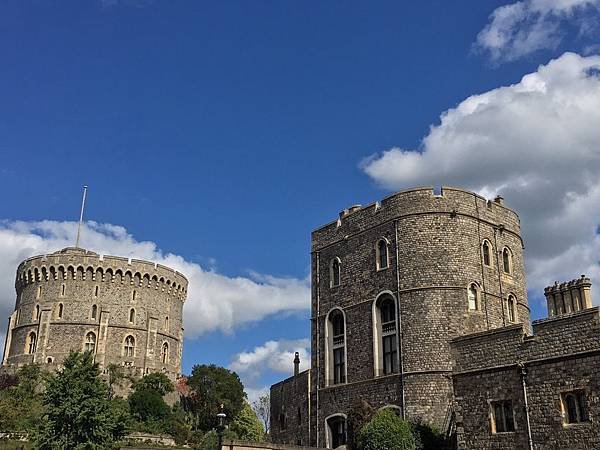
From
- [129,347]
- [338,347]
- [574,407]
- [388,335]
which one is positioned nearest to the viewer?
[574,407]

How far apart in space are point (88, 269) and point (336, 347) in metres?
41.5

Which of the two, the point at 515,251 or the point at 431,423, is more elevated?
the point at 515,251

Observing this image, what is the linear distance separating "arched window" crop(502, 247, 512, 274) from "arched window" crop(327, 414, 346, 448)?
10074mm

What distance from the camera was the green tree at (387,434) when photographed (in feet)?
85.7

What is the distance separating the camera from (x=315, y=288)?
116 ft

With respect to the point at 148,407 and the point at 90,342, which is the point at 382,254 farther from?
the point at 90,342

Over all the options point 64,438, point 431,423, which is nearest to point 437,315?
point 431,423

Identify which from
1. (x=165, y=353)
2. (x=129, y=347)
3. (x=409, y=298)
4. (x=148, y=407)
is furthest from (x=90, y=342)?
(x=409, y=298)

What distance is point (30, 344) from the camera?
221ft

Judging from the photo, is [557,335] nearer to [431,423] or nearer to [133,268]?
[431,423]

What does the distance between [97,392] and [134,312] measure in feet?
125

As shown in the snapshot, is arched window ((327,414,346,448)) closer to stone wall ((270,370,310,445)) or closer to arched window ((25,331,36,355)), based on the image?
stone wall ((270,370,310,445))

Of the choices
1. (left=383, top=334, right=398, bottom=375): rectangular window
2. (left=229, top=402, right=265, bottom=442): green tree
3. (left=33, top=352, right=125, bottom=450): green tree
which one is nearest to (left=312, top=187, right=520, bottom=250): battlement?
(left=383, top=334, right=398, bottom=375): rectangular window

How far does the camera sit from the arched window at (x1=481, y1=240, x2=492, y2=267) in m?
30.9
